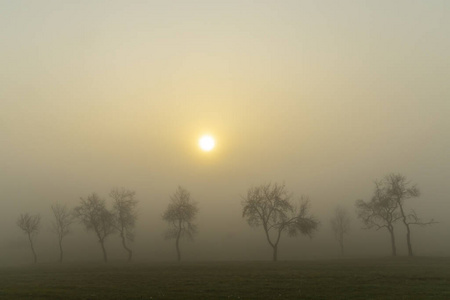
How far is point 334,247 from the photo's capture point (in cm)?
9506

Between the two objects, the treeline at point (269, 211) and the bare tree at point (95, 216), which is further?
the bare tree at point (95, 216)

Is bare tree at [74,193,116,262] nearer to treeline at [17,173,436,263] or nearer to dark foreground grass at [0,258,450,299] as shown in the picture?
treeline at [17,173,436,263]

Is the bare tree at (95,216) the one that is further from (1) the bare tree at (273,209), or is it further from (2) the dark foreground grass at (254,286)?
(2) the dark foreground grass at (254,286)

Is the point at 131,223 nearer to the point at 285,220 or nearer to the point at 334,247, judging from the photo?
the point at 285,220

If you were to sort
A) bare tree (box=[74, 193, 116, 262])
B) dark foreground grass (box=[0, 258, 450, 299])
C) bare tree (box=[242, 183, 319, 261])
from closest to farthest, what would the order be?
dark foreground grass (box=[0, 258, 450, 299])
bare tree (box=[242, 183, 319, 261])
bare tree (box=[74, 193, 116, 262])

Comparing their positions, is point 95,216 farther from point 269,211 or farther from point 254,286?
point 254,286

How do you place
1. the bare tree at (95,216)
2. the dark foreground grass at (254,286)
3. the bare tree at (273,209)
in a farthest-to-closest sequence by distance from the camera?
1. the bare tree at (95,216)
2. the bare tree at (273,209)
3. the dark foreground grass at (254,286)

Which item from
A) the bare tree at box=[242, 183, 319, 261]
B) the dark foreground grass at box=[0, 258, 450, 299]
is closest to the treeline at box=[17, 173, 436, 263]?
the bare tree at box=[242, 183, 319, 261]

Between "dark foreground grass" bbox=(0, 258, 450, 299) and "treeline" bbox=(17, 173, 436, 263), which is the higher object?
"treeline" bbox=(17, 173, 436, 263)

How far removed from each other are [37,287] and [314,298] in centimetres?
2642

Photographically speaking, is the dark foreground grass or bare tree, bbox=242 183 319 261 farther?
bare tree, bbox=242 183 319 261

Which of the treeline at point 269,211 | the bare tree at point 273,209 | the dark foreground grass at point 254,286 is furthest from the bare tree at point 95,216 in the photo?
the dark foreground grass at point 254,286

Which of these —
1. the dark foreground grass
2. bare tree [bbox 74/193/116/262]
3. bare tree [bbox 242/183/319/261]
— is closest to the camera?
the dark foreground grass

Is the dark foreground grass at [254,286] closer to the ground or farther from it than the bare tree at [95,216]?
closer to the ground
